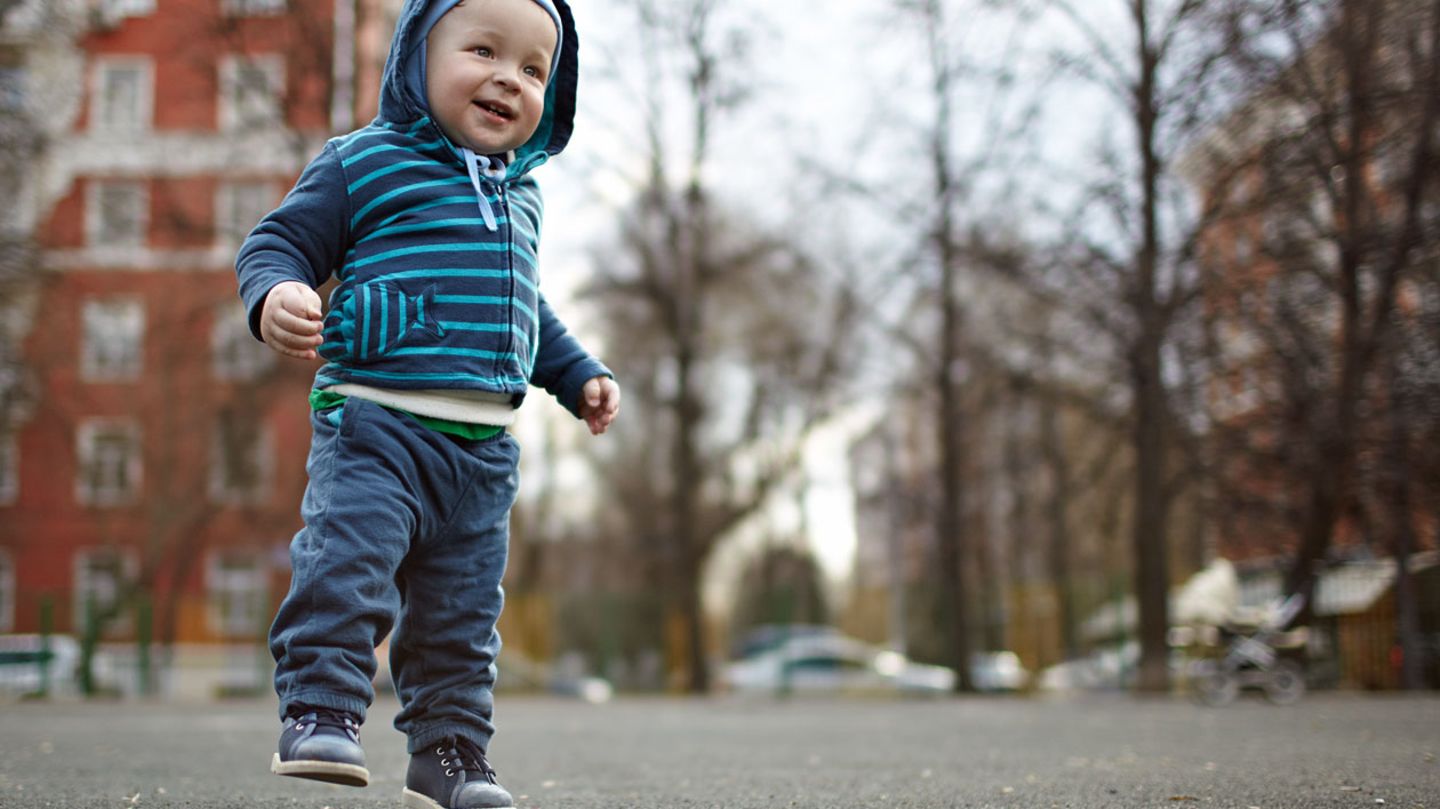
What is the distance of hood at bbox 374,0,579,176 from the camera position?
3.20 metres

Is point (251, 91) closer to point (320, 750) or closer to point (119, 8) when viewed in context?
point (119, 8)

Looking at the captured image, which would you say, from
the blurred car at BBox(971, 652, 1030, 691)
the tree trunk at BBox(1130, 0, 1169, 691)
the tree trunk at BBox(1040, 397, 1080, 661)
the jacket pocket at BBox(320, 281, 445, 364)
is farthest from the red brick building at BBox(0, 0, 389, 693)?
the jacket pocket at BBox(320, 281, 445, 364)

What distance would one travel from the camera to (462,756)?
10.5 feet

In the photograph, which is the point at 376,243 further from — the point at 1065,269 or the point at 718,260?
the point at 718,260

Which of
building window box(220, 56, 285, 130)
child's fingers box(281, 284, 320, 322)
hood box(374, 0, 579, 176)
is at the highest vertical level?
building window box(220, 56, 285, 130)

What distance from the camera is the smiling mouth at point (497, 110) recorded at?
3.20 metres

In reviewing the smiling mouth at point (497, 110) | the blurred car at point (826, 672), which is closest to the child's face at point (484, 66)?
the smiling mouth at point (497, 110)

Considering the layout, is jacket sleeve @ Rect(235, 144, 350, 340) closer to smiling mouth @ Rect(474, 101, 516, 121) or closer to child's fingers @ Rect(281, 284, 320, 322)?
child's fingers @ Rect(281, 284, 320, 322)

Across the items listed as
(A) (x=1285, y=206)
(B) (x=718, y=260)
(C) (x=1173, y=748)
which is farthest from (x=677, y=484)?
(C) (x=1173, y=748)

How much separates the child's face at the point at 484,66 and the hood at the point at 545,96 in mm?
36

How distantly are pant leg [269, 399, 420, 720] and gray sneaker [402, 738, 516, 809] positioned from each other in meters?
0.29

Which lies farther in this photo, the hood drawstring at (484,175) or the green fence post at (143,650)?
the green fence post at (143,650)

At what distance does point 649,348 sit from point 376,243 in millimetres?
27001

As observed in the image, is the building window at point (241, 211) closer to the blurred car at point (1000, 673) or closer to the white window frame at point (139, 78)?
the blurred car at point (1000, 673)
